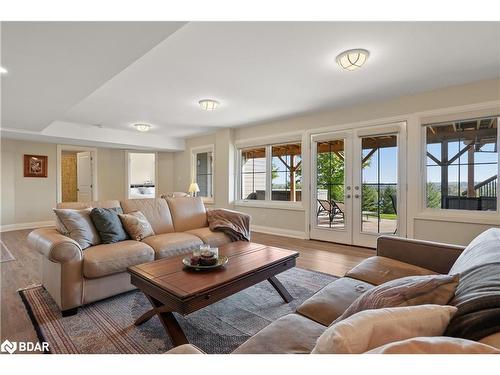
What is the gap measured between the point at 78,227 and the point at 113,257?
0.52 metres

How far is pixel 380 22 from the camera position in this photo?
6.48ft

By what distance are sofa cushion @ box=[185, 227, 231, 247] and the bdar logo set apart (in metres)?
1.68

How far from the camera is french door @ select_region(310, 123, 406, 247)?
12.7ft

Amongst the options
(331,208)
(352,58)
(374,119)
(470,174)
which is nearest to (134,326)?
(352,58)

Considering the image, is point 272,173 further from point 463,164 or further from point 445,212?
point 463,164

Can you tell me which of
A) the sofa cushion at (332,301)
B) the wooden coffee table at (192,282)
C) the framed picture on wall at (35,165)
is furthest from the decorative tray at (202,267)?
the framed picture on wall at (35,165)

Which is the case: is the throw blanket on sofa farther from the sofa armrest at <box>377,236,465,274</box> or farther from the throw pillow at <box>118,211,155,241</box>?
the sofa armrest at <box>377,236,465,274</box>

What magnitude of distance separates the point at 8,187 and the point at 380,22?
7.35 m

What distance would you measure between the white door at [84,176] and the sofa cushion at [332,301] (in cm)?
696

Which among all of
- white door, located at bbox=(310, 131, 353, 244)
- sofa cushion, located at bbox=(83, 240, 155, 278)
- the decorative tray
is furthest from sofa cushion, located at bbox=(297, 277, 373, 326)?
white door, located at bbox=(310, 131, 353, 244)

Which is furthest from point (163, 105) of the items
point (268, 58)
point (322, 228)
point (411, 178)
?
point (411, 178)

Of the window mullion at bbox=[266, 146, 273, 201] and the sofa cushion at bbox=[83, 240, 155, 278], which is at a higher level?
the window mullion at bbox=[266, 146, 273, 201]

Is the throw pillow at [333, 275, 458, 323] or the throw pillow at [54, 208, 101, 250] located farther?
the throw pillow at [54, 208, 101, 250]
